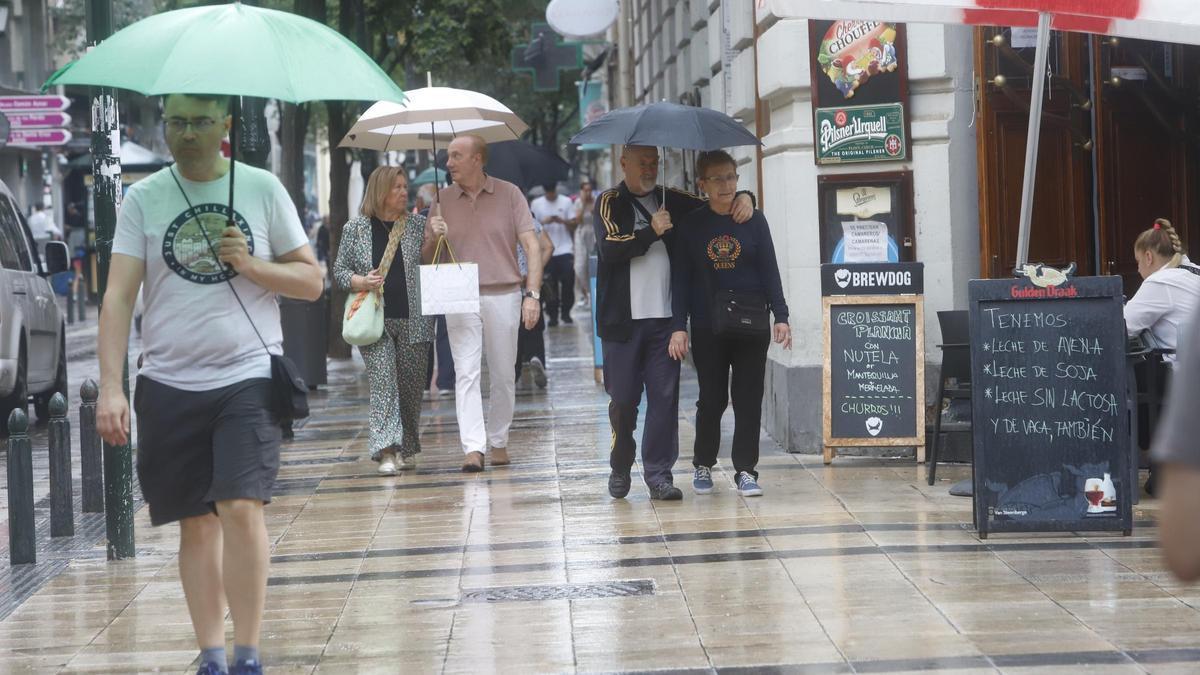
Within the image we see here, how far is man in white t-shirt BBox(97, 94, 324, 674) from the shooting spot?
16.5 ft

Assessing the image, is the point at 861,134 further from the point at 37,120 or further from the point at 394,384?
the point at 37,120

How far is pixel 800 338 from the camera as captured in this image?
1055 cm

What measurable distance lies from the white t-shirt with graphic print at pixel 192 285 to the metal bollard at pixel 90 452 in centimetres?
376

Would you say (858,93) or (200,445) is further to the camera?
(858,93)

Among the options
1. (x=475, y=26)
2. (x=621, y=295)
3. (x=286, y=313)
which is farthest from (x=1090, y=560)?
(x=475, y=26)

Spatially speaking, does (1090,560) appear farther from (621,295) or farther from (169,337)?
(169,337)

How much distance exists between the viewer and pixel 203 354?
5043mm

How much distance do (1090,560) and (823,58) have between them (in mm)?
4289

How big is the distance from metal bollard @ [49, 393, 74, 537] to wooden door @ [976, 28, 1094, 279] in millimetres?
5214

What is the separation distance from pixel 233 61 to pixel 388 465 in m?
5.64

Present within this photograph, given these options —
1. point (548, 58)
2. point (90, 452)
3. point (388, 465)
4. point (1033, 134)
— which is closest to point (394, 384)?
point (388, 465)

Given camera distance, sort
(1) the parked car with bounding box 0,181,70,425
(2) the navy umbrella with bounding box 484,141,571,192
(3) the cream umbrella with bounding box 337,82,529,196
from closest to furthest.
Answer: (3) the cream umbrella with bounding box 337,82,529,196 < (1) the parked car with bounding box 0,181,70,425 < (2) the navy umbrella with bounding box 484,141,571,192

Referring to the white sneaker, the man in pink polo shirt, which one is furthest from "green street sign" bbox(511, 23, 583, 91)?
the white sneaker

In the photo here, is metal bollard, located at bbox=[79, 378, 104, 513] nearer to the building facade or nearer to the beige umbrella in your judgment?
the beige umbrella
